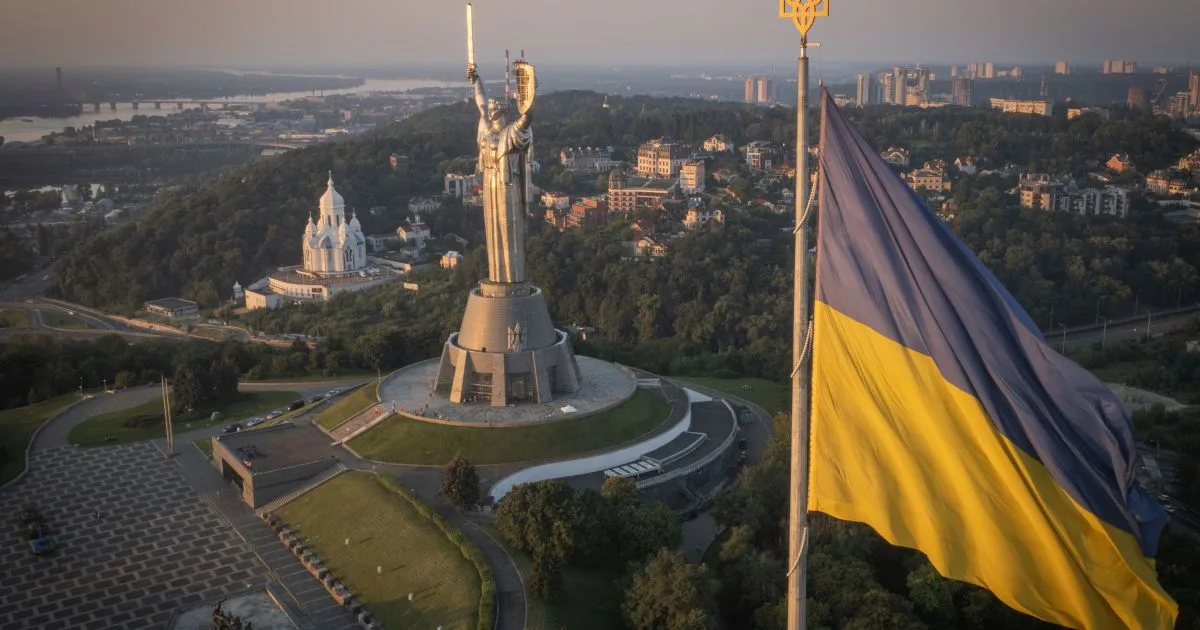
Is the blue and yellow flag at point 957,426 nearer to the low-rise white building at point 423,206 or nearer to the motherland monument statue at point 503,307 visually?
the motherland monument statue at point 503,307

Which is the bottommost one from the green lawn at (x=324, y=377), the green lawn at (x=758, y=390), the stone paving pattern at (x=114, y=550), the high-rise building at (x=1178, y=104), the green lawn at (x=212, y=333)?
the green lawn at (x=212, y=333)

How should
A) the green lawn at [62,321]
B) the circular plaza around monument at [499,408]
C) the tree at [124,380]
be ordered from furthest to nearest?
1. the green lawn at [62,321]
2. the tree at [124,380]
3. the circular plaza around monument at [499,408]

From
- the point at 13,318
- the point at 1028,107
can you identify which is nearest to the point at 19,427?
the point at 13,318

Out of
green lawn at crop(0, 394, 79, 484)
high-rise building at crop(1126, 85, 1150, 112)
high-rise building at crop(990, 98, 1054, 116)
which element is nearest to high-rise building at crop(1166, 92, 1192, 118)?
high-rise building at crop(1126, 85, 1150, 112)

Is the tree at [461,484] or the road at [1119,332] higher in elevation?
the tree at [461,484]

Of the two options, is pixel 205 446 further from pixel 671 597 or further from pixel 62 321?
pixel 62 321

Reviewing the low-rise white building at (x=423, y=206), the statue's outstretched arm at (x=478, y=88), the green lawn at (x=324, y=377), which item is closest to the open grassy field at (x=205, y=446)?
the green lawn at (x=324, y=377)

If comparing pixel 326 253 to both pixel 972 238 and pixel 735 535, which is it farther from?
pixel 735 535
